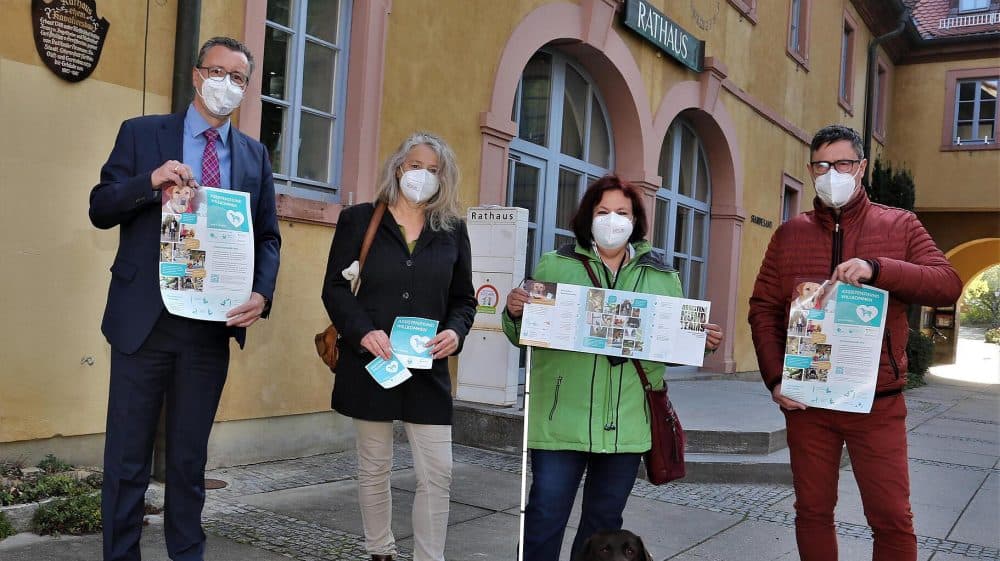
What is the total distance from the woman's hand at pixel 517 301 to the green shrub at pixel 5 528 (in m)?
2.59

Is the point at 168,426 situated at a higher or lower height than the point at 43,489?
higher

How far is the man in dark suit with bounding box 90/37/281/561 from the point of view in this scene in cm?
308

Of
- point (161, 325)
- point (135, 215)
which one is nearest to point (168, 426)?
point (161, 325)

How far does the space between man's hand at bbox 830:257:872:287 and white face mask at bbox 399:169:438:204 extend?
161cm

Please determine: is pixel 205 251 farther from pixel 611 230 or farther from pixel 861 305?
pixel 861 305

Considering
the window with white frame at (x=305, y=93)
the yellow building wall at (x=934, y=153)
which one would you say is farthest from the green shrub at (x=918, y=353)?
the window with white frame at (x=305, y=93)

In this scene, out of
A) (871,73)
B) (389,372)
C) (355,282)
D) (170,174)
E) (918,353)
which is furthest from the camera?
(871,73)

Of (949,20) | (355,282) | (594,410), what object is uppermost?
(949,20)

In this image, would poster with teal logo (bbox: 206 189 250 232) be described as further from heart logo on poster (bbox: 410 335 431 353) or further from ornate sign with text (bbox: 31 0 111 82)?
ornate sign with text (bbox: 31 0 111 82)

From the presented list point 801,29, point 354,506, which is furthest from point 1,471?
point 801,29

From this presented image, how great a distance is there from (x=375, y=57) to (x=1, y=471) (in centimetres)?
370

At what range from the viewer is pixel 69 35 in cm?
473

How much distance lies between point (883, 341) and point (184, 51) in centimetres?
414

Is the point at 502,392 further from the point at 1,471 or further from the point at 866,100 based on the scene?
the point at 866,100
